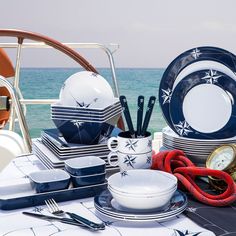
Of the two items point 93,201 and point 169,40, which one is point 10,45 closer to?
point 93,201

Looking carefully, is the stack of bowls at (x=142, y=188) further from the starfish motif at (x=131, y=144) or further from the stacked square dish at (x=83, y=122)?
the stacked square dish at (x=83, y=122)

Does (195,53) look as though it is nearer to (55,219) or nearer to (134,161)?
(134,161)

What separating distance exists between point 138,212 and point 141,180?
109mm

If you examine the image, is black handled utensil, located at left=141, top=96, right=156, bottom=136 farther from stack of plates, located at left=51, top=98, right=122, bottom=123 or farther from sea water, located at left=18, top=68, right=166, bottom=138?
sea water, located at left=18, top=68, right=166, bottom=138

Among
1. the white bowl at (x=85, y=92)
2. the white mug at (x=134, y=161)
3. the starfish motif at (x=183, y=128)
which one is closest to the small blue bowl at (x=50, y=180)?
the white mug at (x=134, y=161)

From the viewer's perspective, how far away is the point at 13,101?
157 centimetres

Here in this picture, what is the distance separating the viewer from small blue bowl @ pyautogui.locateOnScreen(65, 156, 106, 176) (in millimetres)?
854

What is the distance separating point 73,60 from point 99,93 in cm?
85

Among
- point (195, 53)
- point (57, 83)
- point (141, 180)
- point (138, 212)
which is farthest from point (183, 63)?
point (57, 83)

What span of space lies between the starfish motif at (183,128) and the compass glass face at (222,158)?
0.15 m

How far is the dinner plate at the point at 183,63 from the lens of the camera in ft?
3.72

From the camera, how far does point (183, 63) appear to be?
117 centimetres

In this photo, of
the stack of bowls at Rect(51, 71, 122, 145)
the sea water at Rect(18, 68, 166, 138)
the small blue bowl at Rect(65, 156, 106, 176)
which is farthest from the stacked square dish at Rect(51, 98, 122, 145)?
the sea water at Rect(18, 68, 166, 138)

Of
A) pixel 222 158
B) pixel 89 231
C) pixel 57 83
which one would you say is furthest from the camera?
pixel 57 83
